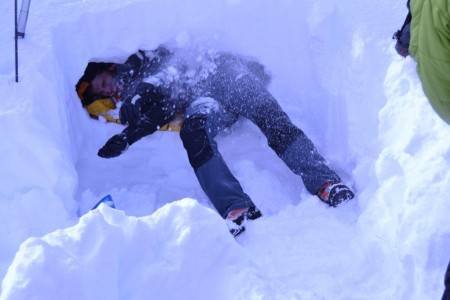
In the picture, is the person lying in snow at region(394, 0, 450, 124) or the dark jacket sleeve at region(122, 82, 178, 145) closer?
the person lying in snow at region(394, 0, 450, 124)

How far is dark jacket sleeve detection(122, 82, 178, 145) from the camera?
345 cm

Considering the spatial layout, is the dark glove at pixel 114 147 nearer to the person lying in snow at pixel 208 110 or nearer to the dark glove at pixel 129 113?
the person lying in snow at pixel 208 110

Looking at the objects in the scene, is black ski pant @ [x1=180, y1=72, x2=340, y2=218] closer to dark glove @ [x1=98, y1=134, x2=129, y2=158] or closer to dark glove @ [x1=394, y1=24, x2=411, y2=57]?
dark glove @ [x1=98, y1=134, x2=129, y2=158]

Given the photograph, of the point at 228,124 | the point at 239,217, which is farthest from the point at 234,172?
the point at 239,217

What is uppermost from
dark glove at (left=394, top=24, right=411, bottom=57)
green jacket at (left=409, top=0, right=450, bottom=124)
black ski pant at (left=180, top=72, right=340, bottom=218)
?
green jacket at (left=409, top=0, right=450, bottom=124)

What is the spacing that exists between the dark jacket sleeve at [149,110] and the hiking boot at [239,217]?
99cm

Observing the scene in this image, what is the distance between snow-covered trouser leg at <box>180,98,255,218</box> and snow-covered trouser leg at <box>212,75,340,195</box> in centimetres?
13

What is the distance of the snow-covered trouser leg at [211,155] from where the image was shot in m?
2.87

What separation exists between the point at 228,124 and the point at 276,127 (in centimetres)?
41

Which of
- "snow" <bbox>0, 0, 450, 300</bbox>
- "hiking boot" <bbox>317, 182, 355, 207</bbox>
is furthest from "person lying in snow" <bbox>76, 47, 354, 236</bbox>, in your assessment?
"snow" <bbox>0, 0, 450, 300</bbox>

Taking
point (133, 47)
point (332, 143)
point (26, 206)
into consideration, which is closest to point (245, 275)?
point (26, 206)

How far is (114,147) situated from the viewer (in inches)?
132

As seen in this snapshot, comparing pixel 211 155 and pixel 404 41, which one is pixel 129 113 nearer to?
pixel 211 155

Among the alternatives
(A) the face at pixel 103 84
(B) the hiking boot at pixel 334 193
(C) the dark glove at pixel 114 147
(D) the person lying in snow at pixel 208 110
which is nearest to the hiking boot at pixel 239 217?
(D) the person lying in snow at pixel 208 110
